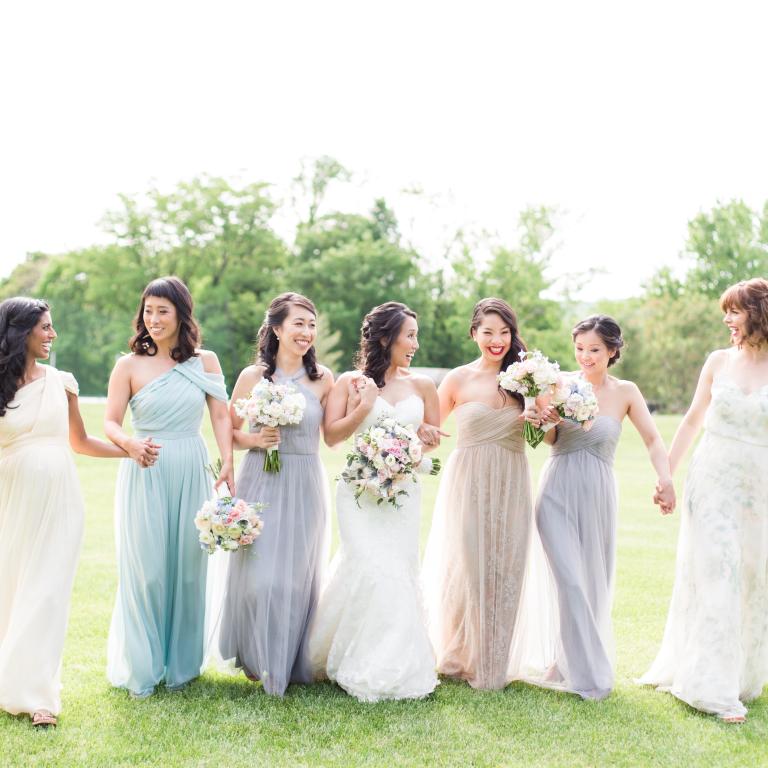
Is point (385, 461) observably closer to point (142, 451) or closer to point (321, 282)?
point (142, 451)

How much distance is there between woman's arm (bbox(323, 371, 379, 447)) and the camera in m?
6.89

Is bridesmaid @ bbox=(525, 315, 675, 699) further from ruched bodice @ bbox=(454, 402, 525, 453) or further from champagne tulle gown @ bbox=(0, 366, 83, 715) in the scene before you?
champagne tulle gown @ bbox=(0, 366, 83, 715)

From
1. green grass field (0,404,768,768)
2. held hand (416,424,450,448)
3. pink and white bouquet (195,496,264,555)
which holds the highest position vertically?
held hand (416,424,450,448)

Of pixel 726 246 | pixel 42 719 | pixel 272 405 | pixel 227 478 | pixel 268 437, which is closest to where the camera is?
pixel 42 719

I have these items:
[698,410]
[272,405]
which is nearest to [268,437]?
[272,405]

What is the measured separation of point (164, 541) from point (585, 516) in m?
3.24

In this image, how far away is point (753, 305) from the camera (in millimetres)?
6773

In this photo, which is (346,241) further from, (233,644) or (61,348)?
(233,644)

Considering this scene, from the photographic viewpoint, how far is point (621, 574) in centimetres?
1271

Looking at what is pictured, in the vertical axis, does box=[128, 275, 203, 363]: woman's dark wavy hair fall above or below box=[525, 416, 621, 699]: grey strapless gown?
above

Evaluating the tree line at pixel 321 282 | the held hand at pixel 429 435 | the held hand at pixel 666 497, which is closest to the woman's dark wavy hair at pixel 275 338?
the held hand at pixel 429 435

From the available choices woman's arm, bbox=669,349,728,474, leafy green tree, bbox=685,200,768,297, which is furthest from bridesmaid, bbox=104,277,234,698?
leafy green tree, bbox=685,200,768,297

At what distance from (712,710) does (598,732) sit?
1001mm

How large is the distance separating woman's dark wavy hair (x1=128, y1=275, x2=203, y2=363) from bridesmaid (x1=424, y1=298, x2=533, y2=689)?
83.8 inches
